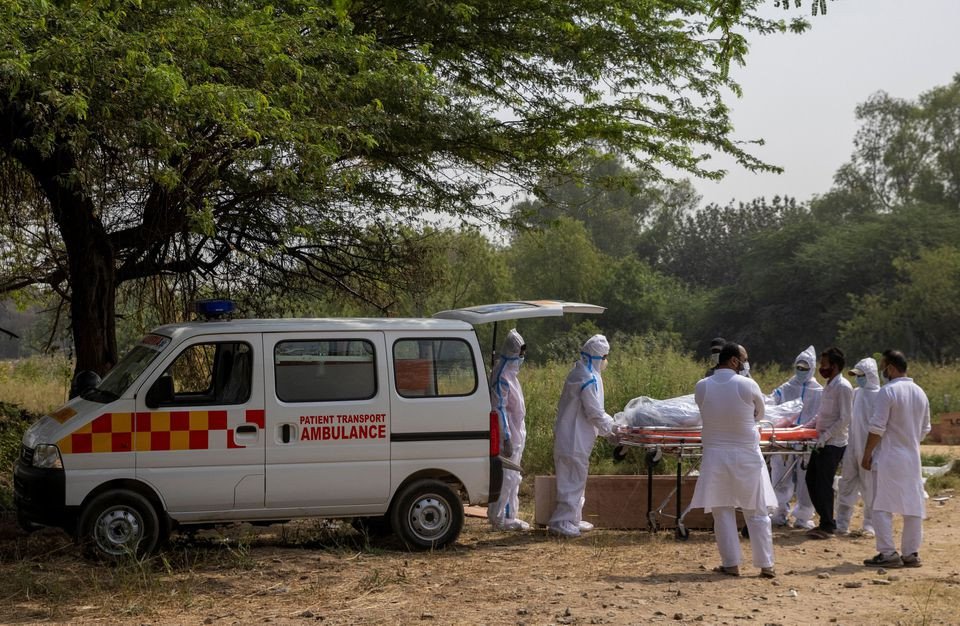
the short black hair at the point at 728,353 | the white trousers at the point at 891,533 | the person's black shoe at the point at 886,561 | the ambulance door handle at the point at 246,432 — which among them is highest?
the short black hair at the point at 728,353

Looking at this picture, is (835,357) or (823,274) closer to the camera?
(835,357)

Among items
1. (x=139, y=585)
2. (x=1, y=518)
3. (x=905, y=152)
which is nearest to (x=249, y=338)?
(x=139, y=585)

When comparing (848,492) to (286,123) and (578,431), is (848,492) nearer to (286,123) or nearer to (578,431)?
(578,431)

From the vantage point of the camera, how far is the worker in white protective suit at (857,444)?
1020cm

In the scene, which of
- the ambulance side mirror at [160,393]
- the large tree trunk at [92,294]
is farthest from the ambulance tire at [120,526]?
the large tree trunk at [92,294]

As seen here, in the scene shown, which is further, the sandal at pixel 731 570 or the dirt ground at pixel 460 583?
the sandal at pixel 731 570

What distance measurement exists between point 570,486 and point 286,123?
4.19 meters

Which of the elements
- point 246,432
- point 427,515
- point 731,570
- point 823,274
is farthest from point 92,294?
point 823,274

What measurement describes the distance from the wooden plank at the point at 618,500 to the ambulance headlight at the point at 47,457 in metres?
4.46

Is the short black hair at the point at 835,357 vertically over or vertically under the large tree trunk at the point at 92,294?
under

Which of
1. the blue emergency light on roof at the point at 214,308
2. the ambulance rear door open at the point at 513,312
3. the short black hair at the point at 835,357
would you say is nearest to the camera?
the blue emergency light on roof at the point at 214,308

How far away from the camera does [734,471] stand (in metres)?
8.38

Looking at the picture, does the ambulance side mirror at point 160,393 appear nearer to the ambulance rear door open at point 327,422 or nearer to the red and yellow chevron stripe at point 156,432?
the red and yellow chevron stripe at point 156,432

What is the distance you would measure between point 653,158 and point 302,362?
266 inches
